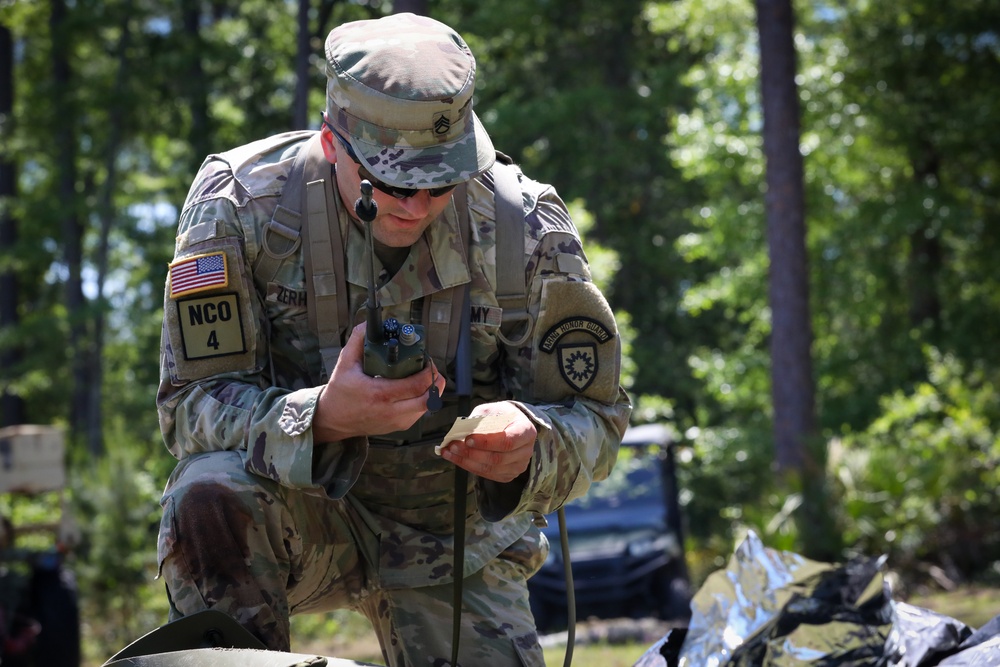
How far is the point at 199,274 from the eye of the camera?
2631mm

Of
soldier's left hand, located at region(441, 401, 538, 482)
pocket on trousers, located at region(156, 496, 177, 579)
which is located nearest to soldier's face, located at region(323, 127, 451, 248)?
soldier's left hand, located at region(441, 401, 538, 482)

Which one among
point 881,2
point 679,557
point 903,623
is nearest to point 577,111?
point 881,2

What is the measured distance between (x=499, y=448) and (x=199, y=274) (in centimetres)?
80

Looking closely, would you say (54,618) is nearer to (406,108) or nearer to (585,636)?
(585,636)

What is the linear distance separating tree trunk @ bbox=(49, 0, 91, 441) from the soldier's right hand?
16.1 m

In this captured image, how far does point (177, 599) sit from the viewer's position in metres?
2.52

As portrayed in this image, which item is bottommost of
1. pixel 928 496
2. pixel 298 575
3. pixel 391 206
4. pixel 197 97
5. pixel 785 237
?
pixel 928 496

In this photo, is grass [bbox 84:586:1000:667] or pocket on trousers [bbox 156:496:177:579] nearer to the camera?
pocket on trousers [bbox 156:496:177:579]

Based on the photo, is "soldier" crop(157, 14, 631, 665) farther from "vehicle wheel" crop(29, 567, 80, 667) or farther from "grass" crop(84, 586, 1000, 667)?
"vehicle wheel" crop(29, 567, 80, 667)

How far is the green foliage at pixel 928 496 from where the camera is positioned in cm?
967

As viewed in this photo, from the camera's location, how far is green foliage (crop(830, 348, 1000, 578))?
31.7ft

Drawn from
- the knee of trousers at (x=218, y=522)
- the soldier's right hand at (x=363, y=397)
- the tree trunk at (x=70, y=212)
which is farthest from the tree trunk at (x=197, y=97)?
the soldier's right hand at (x=363, y=397)

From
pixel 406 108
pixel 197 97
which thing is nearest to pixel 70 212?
pixel 197 97

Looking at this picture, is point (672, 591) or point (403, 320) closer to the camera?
point (403, 320)
